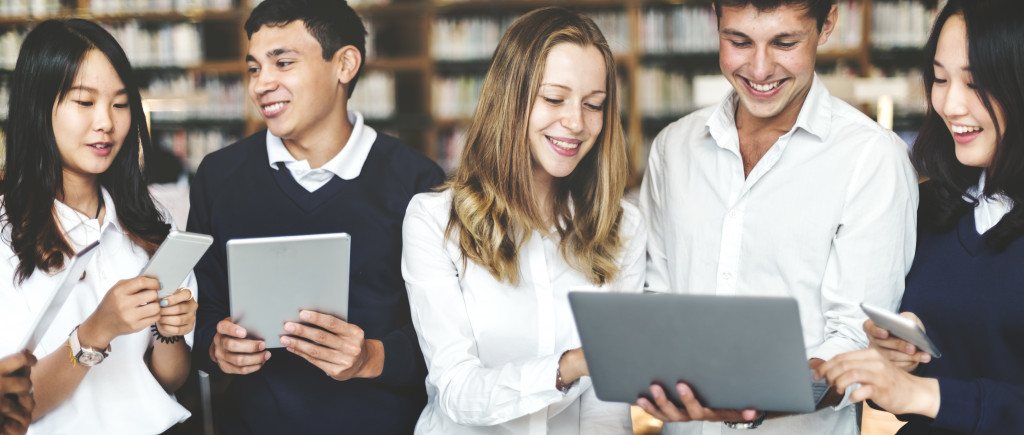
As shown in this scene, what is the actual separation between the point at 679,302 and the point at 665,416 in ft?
0.81

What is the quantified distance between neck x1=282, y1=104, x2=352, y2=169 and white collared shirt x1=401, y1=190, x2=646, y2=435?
0.31 meters

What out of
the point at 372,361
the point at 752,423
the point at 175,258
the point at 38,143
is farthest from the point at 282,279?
the point at 752,423

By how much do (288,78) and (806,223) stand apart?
3.59ft

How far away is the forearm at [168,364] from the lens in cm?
159

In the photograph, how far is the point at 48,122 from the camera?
58.6 inches

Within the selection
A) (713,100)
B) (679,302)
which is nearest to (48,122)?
(679,302)

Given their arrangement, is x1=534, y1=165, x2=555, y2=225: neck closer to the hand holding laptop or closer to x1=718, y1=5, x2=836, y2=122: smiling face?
x1=718, y1=5, x2=836, y2=122: smiling face

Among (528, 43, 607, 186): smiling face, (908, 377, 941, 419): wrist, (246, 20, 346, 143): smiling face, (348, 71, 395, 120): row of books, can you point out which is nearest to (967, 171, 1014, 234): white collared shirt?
(908, 377, 941, 419): wrist

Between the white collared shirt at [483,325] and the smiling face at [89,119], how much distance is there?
57 centimetres

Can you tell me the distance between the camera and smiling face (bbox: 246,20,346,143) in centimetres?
177

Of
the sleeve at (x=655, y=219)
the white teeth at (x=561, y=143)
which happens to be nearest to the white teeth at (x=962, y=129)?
the sleeve at (x=655, y=219)

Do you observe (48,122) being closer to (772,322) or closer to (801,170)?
(772,322)

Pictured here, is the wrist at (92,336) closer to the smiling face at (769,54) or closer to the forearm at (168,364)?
the forearm at (168,364)

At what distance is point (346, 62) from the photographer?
1.86 m
